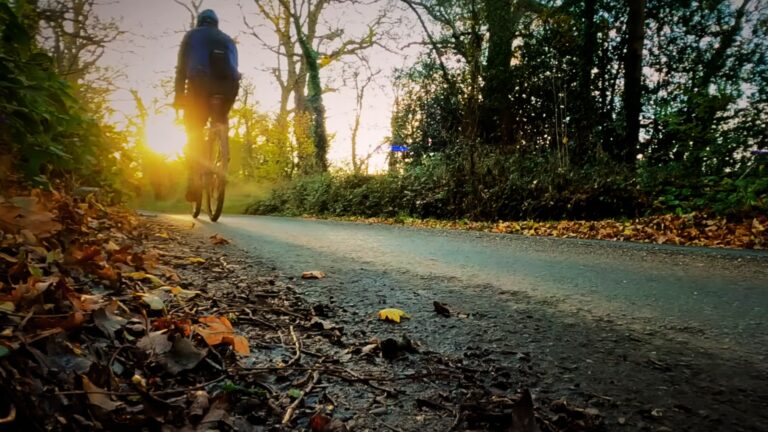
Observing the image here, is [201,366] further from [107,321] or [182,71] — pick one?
[182,71]

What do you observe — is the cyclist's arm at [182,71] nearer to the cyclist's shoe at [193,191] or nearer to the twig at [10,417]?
the cyclist's shoe at [193,191]

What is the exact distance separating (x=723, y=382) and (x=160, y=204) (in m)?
23.3

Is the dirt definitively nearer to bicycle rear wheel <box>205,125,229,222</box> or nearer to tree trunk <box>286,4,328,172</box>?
bicycle rear wheel <box>205,125,229,222</box>

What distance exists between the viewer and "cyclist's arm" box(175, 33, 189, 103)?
5562 mm

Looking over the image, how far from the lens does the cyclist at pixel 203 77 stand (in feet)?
17.9

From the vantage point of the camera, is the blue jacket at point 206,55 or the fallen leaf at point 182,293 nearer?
the fallen leaf at point 182,293

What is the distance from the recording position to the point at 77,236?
91.4 inches

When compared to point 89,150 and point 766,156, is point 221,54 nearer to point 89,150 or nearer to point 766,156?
point 89,150

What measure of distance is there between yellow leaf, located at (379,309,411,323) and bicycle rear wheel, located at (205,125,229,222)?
4873mm

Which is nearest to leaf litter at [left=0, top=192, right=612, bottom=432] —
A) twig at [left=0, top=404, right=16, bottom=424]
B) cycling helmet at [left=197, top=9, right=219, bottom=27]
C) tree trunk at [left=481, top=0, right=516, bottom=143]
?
twig at [left=0, top=404, right=16, bottom=424]

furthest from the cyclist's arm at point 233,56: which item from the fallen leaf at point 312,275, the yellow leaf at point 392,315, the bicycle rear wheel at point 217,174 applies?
the yellow leaf at point 392,315

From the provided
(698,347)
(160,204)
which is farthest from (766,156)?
(160,204)

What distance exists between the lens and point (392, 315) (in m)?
1.88

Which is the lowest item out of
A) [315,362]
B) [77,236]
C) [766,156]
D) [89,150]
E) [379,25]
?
[315,362]
